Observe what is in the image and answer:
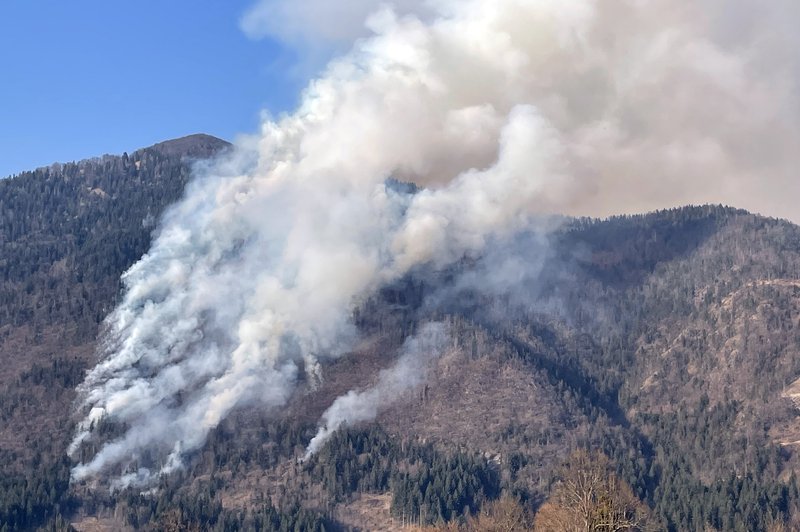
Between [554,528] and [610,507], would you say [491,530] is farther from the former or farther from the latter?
[610,507]

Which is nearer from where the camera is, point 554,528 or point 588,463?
point 554,528

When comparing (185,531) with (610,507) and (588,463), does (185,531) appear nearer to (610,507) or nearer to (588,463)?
(588,463)

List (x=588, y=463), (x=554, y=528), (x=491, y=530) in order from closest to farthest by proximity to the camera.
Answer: (x=554, y=528) < (x=588, y=463) < (x=491, y=530)

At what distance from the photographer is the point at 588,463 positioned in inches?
7008

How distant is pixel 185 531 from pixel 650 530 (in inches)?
2877

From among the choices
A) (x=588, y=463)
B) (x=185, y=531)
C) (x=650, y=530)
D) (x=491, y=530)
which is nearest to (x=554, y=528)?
(x=650, y=530)

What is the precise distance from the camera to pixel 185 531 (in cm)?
18450

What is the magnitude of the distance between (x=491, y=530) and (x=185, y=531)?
1985 inches

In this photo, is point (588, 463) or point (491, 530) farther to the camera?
point (491, 530)

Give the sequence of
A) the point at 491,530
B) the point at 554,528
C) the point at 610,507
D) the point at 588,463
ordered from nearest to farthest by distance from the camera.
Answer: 1. the point at 610,507
2. the point at 554,528
3. the point at 588,463
4. the point at 491,530

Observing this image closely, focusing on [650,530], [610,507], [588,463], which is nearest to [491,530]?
[588,463]

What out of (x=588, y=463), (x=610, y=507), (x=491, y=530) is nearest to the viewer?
(x=610, y=507)

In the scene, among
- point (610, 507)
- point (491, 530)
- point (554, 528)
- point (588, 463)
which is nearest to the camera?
point (610, 507)

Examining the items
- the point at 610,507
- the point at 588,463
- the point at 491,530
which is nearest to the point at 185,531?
the point at 491,530
